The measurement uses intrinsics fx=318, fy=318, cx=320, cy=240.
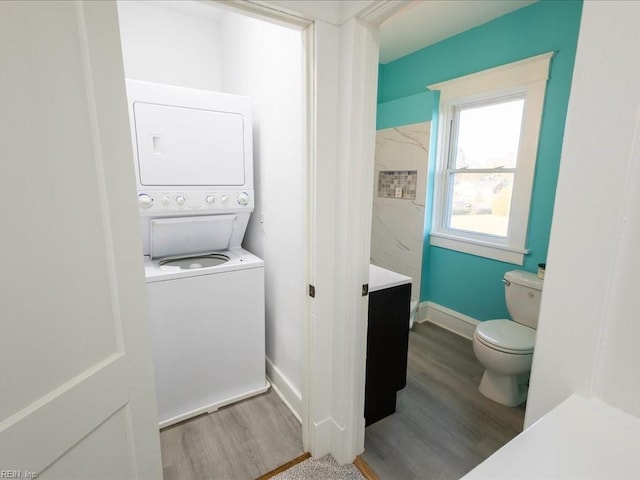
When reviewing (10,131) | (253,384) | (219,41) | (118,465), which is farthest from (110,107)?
(219,41)

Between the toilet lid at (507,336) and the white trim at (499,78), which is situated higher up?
the white trim at (499,78)

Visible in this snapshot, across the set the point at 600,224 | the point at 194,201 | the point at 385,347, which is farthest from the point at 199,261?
the point at 600,224

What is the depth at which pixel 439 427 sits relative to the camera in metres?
1.83

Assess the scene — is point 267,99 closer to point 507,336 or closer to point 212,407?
point 212,407

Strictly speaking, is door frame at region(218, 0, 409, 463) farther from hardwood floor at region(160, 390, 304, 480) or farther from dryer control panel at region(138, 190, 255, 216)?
dryer control panel at region(138, 190, 255, 216)

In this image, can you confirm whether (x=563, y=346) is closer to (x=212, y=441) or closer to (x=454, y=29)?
(x=212, y=441)

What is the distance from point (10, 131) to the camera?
59 cm

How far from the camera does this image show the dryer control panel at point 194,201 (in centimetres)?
179

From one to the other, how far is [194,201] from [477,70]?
92.9 inches

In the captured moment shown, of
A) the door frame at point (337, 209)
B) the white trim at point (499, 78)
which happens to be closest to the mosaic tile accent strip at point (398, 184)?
the white trim at point (499, 78)

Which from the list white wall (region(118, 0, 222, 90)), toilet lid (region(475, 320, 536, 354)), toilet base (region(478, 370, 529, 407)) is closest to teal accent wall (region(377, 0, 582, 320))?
toilet lid (region(475, 320, 536, 354))

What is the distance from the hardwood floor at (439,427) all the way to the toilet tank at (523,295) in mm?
510

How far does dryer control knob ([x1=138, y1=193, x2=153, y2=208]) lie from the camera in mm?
1759

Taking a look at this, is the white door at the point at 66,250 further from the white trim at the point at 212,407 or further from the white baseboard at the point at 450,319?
the white baseboard at the point at 450,319
